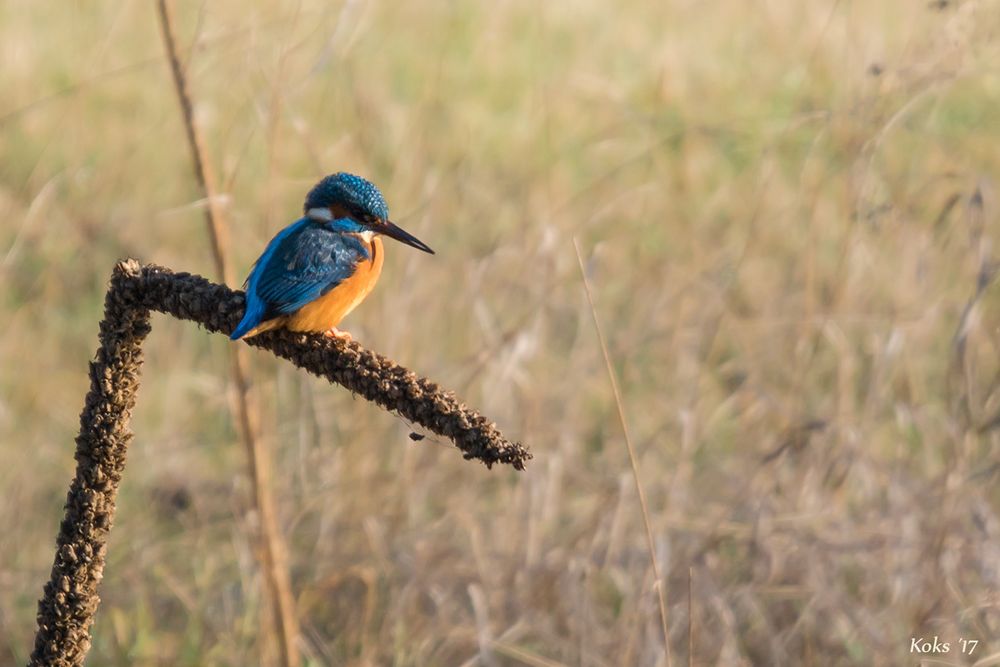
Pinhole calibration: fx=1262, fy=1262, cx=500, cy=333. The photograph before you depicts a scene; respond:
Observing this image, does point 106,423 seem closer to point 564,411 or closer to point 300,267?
point 300,267

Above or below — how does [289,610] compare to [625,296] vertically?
below

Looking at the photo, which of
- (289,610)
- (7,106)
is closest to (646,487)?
(289,610)

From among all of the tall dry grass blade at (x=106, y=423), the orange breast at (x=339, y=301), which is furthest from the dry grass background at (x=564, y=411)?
the tall dry grass blade at (x=106, y=423)

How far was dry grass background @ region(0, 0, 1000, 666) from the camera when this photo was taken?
3.01m

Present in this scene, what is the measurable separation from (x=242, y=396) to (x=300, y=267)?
0.37 meters

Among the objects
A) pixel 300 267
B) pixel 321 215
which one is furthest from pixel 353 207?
pixel 300 267

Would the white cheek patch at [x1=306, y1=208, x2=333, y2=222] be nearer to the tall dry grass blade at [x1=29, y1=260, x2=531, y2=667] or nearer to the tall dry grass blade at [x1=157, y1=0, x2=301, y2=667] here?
the tall dry grass blade at [x1=157, y1=0, x2=301, y2=667]

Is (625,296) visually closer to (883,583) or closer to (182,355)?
(182,355)

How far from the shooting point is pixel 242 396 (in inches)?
89.4

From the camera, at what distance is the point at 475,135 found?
6.30m

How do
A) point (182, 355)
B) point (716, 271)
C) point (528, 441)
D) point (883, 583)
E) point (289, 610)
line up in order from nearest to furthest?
1. point (289, 610)
2. point (883, 583)
3. point (528, 441)
4. point (716, 271)
5. point (182, 355)

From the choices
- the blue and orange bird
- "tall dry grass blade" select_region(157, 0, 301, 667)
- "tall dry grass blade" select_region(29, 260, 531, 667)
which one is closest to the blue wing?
the blue and orange bird

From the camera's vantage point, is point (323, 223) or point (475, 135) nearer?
point (323, 223)

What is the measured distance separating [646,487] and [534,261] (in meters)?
0.76
